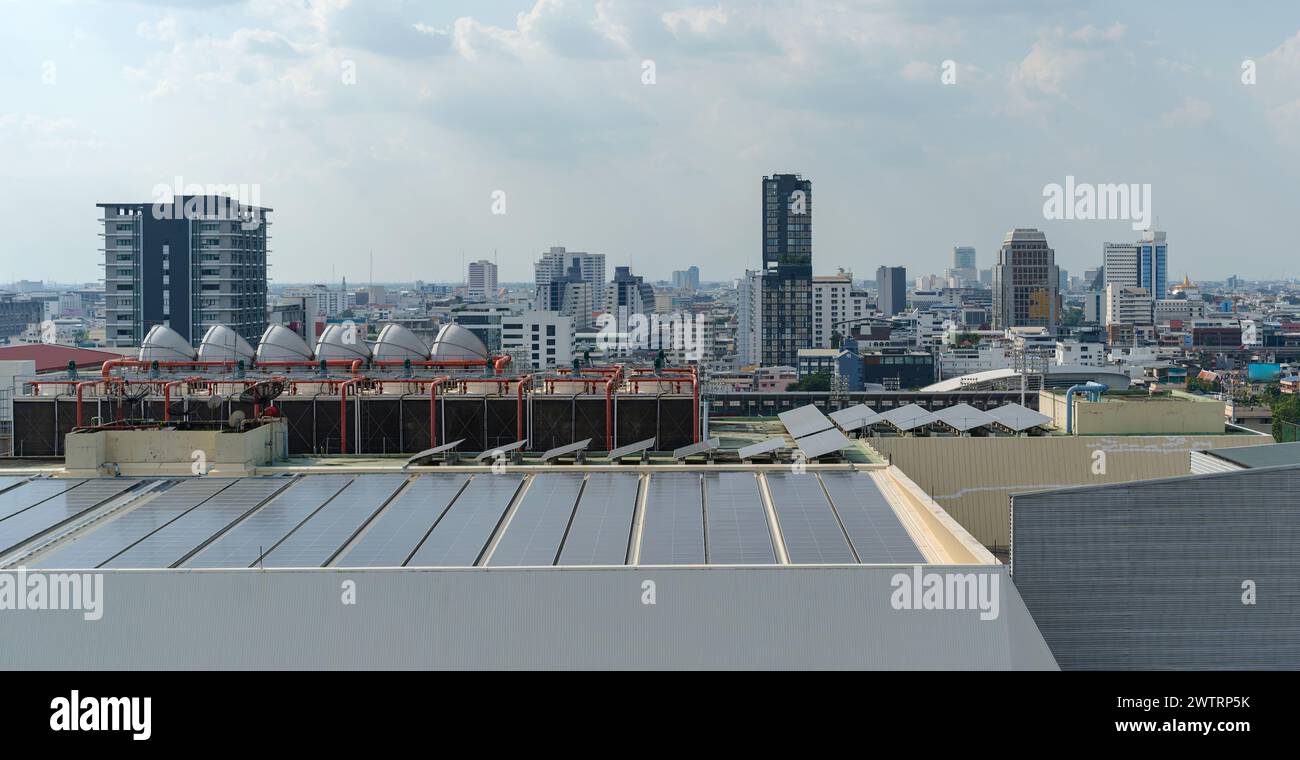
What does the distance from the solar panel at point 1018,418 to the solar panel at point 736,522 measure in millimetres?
12854

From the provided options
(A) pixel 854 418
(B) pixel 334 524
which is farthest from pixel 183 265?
(B) pixel 334 524

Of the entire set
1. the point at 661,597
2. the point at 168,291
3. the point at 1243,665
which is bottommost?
the point at 1243,665

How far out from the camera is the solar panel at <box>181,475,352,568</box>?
17875 millimetres

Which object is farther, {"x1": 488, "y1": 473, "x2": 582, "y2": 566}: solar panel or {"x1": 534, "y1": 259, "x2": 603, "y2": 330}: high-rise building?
{"x1": 534, "y1": 259, "x2": 603, "y2": 330}: high-rise building

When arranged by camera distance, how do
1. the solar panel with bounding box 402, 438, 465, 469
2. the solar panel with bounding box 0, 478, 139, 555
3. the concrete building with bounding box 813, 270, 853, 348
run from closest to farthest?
1. the solar panel with bounding box 0, 478, 139, 555
2. the solar panel with bounding box 402, 438, 465, 469
3. the concrete building with bounding box 813, 270, 853, 348

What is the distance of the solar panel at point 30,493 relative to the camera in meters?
21.4

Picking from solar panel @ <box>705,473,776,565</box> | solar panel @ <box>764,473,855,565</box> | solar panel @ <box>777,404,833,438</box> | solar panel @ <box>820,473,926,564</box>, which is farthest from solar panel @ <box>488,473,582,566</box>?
solar panel @ <box>777,404,833,438</box>

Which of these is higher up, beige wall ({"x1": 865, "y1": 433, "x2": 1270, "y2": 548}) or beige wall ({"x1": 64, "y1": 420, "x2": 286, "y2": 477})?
beige wall ({"x1": 64, "y1": 420, "x2": 286, "y2": 477})

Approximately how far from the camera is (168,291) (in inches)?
3378

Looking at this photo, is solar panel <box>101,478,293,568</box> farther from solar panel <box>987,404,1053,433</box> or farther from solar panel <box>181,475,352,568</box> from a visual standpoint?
solar panel <box>987,404,1053,433</box>

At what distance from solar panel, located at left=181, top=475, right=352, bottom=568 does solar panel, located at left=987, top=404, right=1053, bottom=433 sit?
60.8 feet
